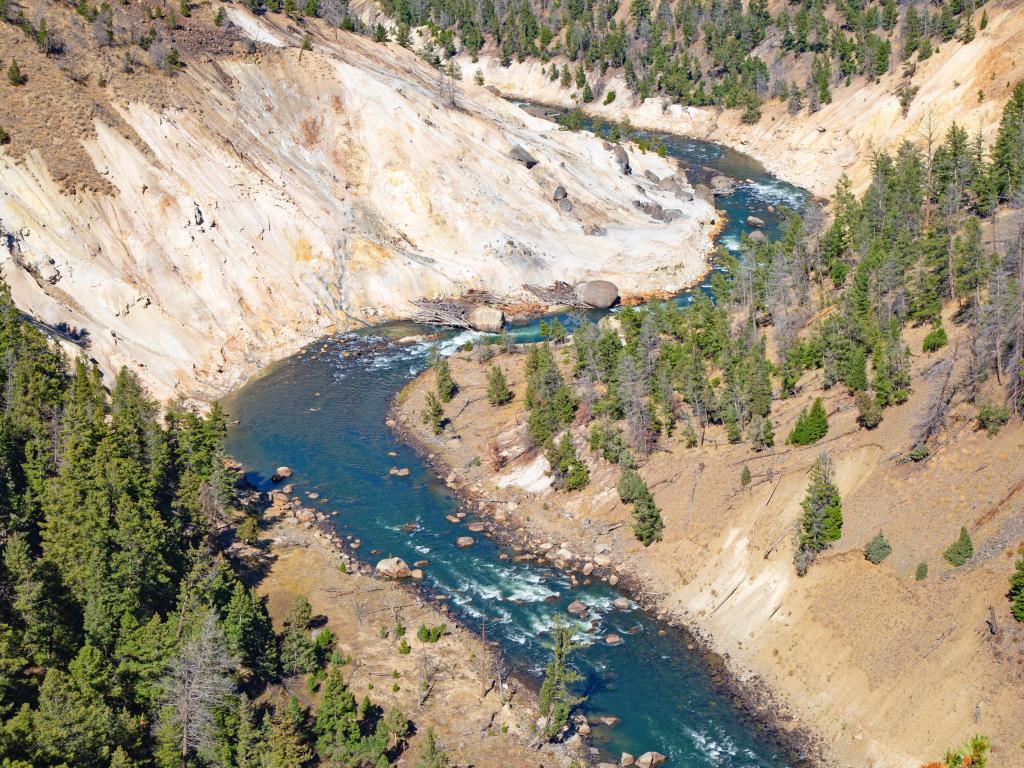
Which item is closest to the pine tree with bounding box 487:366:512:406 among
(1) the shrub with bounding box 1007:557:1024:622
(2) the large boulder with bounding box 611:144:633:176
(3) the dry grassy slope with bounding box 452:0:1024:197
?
(1) the shrub with bounding box 1007:557:1024:622

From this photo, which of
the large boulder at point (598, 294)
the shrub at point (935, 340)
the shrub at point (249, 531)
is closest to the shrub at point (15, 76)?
the shrub at point (249, 531)

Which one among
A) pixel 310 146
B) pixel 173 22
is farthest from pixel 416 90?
pixel 173 22

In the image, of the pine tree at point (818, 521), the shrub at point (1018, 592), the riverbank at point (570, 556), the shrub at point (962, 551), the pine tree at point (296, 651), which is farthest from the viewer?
the pine tree at point (818, 521)

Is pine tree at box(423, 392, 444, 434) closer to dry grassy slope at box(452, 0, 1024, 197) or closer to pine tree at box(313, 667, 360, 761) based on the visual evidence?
pine tree at box(313, 667, 360, 761)

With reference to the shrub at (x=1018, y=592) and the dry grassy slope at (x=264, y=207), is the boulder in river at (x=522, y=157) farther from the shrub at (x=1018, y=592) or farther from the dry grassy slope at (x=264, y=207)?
the shrub at (x=1018, y=592)

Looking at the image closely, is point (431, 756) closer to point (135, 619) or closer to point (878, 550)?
point (135, 619)

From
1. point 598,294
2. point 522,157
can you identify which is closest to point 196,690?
point 598,294
